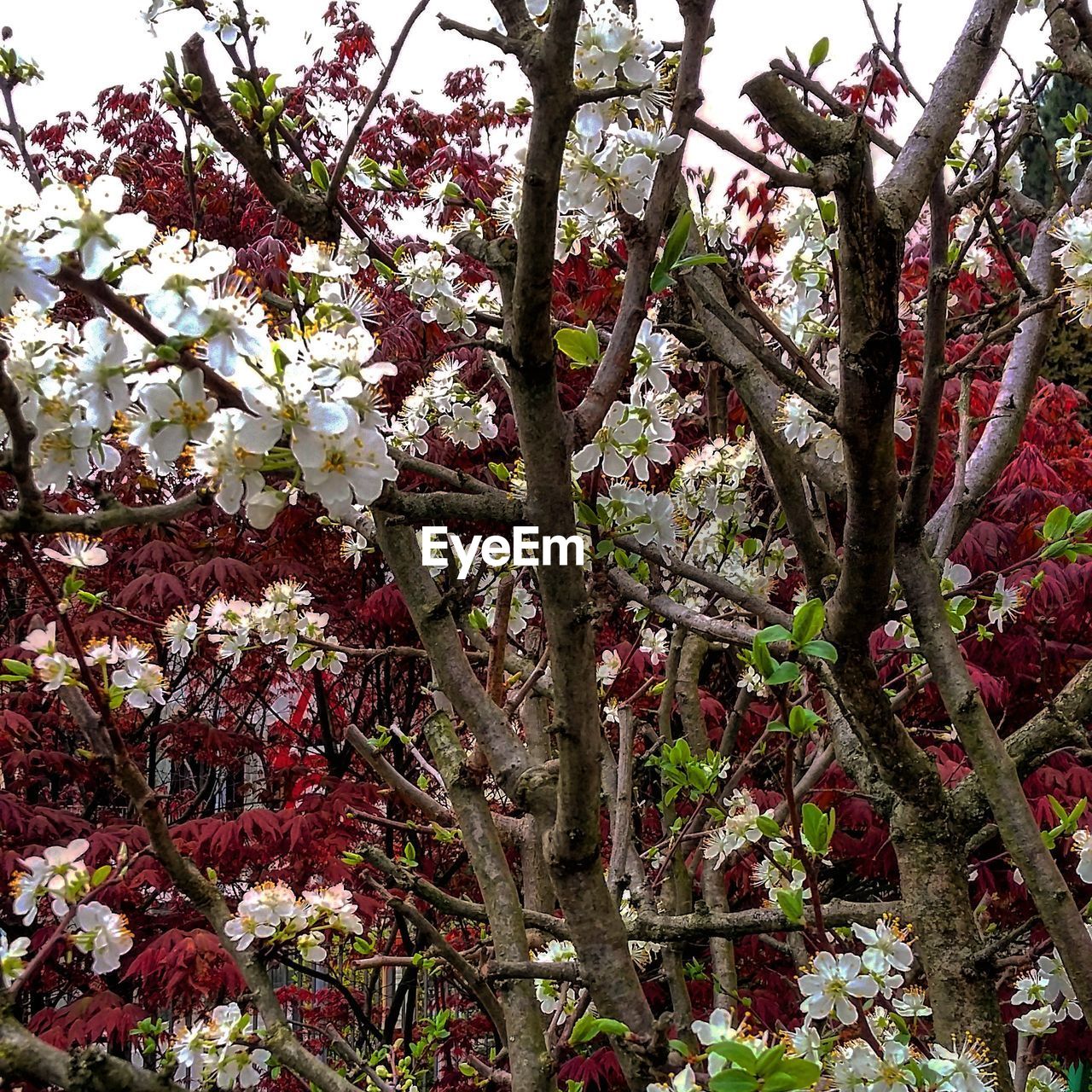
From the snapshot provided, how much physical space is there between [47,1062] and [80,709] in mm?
364

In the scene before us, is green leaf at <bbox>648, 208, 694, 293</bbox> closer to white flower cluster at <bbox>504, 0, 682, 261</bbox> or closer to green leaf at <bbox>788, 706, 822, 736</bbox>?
white flower cluster at <bbox>504, 0, 682, 261</bbox>

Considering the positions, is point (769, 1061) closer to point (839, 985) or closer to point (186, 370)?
point (839, 985)

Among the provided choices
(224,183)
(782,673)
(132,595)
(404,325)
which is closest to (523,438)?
(782,673)

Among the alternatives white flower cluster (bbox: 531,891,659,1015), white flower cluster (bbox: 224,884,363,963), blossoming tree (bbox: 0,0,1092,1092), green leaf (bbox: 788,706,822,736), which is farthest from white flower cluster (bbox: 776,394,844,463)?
white flower cluster (bbox: 224,884,363,963)

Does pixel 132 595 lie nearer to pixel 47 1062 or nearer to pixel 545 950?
pixel 545 950

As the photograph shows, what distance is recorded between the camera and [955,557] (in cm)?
253

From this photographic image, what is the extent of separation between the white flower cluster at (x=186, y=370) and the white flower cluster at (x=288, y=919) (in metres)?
0.68

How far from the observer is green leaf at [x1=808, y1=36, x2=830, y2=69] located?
1135mm

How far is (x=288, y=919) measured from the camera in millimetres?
1243

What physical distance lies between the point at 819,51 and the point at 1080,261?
1.50 feet

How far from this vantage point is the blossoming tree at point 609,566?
697mm

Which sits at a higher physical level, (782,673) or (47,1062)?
(782,673)

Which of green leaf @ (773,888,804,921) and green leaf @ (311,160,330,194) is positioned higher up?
green leaf @ (311,160,330,194)

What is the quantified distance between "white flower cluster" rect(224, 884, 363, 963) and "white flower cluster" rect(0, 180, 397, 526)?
68 centimetres
